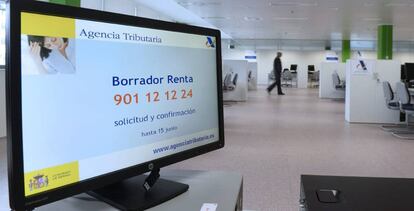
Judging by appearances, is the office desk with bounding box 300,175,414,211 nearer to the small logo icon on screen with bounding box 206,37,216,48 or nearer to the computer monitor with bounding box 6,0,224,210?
the computer monitor with bounding box 6,0,224,210

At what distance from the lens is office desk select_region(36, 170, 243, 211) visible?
1.05 meters

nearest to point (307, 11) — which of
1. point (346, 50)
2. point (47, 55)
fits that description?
point (47, 55)

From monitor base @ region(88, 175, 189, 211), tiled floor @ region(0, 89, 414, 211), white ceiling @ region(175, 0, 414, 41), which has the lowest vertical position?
tiled floor @ region(0, 89, 414, 211)

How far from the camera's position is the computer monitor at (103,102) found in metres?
0.79

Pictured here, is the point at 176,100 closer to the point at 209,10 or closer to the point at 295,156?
the point at 295,156

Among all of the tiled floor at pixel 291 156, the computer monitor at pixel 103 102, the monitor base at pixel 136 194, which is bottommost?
the tiled floor at pixel 291 156

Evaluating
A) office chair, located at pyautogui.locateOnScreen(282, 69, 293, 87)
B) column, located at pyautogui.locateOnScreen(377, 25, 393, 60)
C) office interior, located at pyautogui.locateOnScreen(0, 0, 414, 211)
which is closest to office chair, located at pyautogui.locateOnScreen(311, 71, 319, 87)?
office chair, located at pyautogui.locateOnScreen(282, 69, 293, 87)

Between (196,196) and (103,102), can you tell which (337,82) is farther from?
(103,102)

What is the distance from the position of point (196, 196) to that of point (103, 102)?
393 mm

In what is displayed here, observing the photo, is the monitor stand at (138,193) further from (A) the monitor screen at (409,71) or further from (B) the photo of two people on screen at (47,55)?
(A) the monitor screen at (409,71)

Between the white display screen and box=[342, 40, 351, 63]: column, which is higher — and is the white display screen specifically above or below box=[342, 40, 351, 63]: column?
below

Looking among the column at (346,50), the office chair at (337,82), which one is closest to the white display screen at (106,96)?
the office chair at (337,82)

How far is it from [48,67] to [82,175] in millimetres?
256

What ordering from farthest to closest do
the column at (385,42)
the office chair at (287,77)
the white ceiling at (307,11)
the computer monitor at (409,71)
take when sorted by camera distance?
the office chair at (287,77), the column at (385,42), the white ceiling at (307,11), the computer monitor at (409,71)
